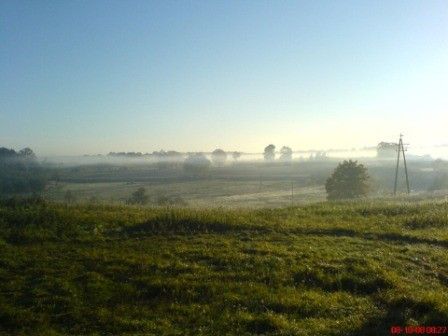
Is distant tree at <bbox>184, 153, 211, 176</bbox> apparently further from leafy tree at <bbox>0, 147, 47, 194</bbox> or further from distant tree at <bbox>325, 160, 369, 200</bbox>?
distant tree at <bbox>325, 160, 369, 200</bbox>

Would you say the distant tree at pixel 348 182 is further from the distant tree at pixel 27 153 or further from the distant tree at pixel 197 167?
the distant tree at pixel 27 153

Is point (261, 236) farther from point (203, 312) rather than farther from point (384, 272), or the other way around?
point (203, 312)

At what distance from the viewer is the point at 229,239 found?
22062 millimetres

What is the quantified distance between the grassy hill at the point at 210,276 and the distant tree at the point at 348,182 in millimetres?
51703

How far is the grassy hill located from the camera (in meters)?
11.6

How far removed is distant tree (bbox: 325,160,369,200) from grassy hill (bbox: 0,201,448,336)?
5170 centimetres

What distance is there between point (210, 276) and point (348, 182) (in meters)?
66.1

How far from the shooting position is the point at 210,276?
15.5 metres

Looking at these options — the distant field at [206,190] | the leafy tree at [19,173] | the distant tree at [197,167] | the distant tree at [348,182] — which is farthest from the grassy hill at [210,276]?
the distant tree at [197,167]

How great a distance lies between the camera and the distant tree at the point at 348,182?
7781 cm

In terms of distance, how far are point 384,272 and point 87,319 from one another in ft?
32.6

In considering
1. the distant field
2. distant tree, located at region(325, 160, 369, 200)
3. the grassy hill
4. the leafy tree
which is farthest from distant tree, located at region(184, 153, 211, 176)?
the grassy hill

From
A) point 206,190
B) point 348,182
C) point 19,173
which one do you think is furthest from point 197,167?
point 348,182

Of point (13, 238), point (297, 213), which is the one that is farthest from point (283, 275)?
point (297, 213)
